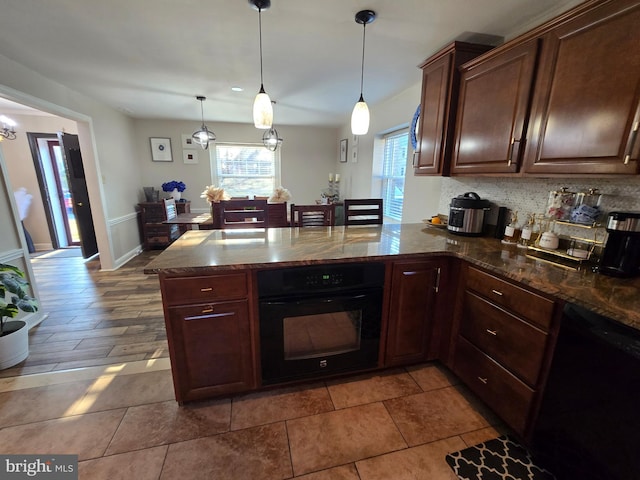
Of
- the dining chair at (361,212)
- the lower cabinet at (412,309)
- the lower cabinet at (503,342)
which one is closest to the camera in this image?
the lower cabinet at (503,342)

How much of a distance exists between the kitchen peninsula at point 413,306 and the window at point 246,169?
3.86 metres

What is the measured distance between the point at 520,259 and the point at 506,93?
982 millimetres

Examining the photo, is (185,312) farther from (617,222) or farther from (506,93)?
(506,93)

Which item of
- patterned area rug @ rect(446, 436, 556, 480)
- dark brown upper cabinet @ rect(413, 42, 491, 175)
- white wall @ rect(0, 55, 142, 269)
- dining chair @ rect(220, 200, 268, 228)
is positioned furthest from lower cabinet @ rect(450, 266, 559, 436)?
white wall @ rect(0, 55, 142, 269)

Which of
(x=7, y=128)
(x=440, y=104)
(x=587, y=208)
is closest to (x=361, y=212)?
(x=440, y=104)

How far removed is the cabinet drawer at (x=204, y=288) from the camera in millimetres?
1323

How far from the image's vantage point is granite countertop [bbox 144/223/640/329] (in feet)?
3.51

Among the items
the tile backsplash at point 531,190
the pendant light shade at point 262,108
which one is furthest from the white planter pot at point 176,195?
the tile backsplash at point 531,190

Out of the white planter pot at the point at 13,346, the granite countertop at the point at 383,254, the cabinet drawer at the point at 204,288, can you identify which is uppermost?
the granite countertop at the point at 383,254

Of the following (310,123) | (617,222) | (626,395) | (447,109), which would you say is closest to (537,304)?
(626,395)

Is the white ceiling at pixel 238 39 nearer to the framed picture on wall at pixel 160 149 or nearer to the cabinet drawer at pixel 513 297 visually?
the cabinet drawer at pixel 513 297

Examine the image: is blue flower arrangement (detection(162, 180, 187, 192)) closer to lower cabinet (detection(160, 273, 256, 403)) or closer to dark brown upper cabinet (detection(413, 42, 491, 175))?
lower cabinet (detection(160, 273, 256, 403))

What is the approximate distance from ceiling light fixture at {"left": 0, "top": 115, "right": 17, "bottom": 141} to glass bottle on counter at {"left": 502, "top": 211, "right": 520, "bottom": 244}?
20.9 ft

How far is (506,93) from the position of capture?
1.57 metres
